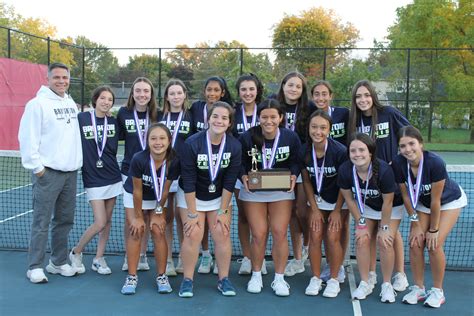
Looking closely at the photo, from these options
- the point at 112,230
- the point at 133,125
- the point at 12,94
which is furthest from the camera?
the point at 12,94

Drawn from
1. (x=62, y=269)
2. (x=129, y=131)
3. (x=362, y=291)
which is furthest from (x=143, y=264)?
(x=362, y=291)

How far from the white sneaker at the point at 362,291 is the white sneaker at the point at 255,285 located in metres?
0.82

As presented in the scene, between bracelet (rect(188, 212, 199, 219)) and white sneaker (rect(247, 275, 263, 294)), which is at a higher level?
bracelet (rect(188, 212, 199, 219))

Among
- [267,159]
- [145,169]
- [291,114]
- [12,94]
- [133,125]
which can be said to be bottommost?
[145,169]

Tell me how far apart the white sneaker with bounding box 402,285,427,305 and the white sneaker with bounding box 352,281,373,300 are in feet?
1.01

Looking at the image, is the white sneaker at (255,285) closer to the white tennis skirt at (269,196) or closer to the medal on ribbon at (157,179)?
the white tennis skirt at (269,196)

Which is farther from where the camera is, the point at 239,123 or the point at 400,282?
the point at 239,123

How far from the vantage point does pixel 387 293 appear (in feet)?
15.3

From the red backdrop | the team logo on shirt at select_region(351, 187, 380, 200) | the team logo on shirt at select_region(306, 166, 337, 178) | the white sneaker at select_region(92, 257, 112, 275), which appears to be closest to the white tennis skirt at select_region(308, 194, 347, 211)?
the team logo on shirt at select_region(306, 166, 337, 178)

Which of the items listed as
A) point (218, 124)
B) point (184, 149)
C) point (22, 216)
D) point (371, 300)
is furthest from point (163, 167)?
point (22, 216)

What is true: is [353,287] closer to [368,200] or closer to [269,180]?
[368,200]

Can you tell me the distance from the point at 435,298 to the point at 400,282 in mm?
446

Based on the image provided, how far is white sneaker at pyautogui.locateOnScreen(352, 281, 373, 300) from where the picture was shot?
4711 mm

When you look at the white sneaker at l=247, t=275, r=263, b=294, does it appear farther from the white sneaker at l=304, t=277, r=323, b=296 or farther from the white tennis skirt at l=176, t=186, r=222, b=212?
the white tennis skirt at l=176, t=186, r=222, b=212
